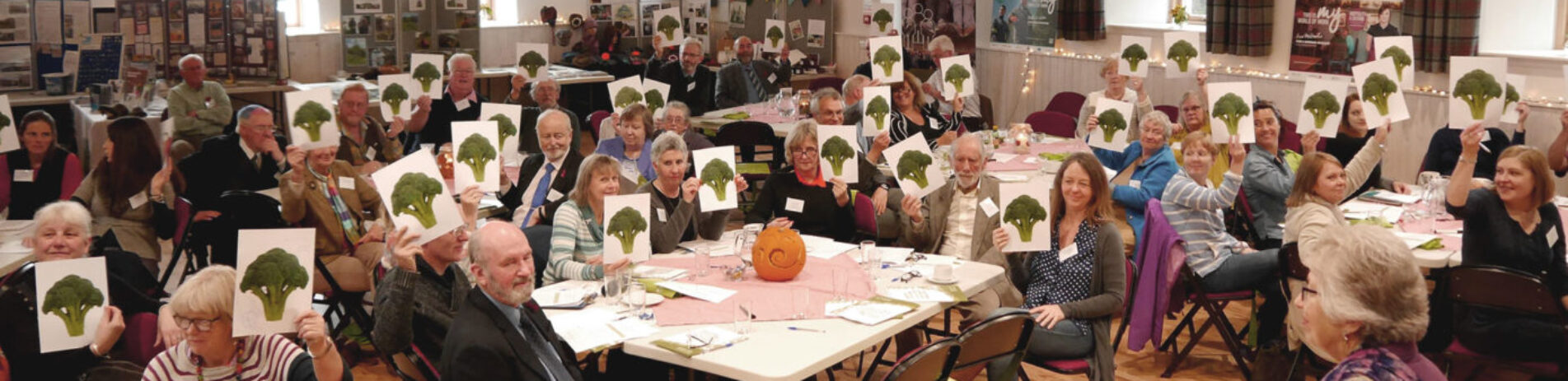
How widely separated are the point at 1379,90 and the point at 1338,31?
2902 mm

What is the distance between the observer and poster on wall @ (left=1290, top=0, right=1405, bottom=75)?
9.78 meters

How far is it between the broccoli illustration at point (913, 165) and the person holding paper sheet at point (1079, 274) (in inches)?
35.8

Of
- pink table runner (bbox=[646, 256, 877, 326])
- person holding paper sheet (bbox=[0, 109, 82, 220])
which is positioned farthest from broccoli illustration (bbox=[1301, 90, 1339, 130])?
person holding paper sheet (bbox=[0, 109, 82, 220])

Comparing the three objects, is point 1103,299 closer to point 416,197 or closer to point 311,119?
point 416,197

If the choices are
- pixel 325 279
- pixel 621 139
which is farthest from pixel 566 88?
pixel 325 279

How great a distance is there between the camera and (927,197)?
6.71m

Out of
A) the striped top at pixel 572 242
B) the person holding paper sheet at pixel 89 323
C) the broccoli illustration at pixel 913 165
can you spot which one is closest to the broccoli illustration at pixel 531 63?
the broccoli illustration at pixel 913 165

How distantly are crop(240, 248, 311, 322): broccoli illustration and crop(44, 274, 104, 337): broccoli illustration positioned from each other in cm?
83

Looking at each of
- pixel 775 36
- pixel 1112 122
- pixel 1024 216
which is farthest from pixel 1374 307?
pixel 775 36

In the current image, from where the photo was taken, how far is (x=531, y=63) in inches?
401

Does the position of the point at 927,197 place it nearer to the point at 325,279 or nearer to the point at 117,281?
the point at 325,279

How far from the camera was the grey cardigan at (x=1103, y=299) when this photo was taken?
5.43m

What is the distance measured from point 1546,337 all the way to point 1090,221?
188 cm

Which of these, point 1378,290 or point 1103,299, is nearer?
point 1378,290
